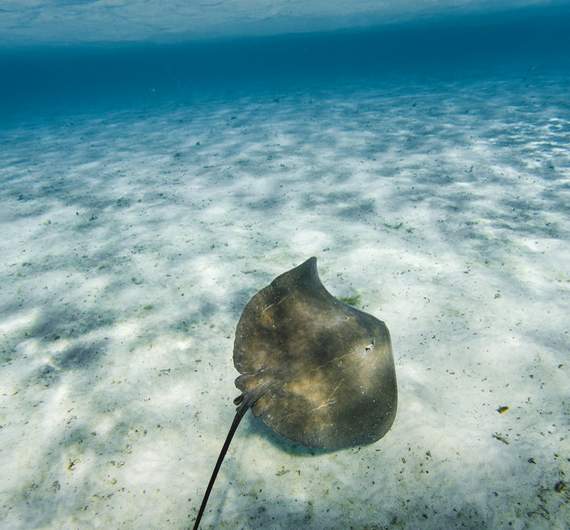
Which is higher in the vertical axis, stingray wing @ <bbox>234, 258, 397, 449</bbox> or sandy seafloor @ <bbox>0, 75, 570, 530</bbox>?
stingray wing @ <bbox>234, 258, 397, 449</bbox>

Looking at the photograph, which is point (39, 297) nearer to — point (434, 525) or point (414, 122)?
point (434, 525)

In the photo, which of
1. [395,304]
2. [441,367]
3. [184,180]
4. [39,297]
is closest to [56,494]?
[39,297]

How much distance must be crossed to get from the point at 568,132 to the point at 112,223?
14050mm

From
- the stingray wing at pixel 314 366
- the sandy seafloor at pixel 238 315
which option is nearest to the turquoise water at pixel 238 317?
the sandy seafloor at pixel 238 315

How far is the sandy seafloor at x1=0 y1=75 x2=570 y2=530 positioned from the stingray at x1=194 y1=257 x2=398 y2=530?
0.63m

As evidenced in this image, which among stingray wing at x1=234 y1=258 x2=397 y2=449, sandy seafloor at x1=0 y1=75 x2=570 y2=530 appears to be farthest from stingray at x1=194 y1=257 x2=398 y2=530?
sandy seafloor at x1=0 y1=75 x2=570 y2=530

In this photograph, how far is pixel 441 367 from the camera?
3.63 m

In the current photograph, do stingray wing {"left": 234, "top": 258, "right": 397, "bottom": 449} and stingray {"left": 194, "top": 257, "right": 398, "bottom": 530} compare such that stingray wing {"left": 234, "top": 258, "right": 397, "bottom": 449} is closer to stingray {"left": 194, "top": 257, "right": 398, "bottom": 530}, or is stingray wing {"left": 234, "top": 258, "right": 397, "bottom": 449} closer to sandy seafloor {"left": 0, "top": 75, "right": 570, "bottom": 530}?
stingray {"left": 194, "top": 257, "right": 398, "bottom": 530}

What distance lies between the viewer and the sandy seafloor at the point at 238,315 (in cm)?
266

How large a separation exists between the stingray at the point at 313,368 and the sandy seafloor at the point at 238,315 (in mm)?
628

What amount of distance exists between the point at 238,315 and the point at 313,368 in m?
1.99

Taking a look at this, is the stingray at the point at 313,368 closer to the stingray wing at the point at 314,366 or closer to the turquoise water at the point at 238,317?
the stingray wing at the point at 314,366

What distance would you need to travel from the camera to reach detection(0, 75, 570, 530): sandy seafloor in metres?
2.66

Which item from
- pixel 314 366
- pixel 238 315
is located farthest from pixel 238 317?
pixel 314 366
